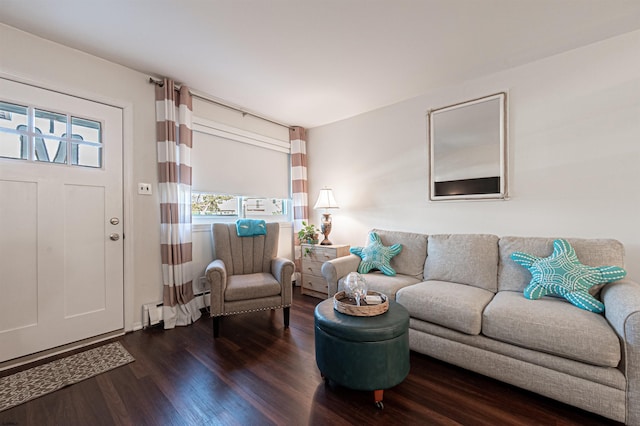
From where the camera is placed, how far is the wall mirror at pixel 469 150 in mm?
2482

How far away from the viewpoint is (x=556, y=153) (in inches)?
88.5

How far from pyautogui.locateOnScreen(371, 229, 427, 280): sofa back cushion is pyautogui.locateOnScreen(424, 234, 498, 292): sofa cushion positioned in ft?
0.22

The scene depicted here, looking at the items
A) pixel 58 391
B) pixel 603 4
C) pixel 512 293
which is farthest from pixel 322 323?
pixel 603 4

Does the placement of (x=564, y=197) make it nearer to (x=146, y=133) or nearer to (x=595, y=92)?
(x=595, y=92)

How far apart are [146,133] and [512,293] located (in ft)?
11.4

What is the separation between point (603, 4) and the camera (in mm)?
1707

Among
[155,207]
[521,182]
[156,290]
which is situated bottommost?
[156,290]

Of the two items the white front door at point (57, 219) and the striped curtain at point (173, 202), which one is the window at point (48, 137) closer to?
the white front door at point (57, 219)

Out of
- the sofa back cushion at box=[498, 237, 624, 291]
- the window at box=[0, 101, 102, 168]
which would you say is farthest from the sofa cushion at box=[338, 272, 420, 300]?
the window at box=[0, 101, 102, 168]

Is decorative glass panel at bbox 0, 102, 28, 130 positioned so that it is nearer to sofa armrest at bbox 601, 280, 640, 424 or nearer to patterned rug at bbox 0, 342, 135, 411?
patterned rug at bbox 0, 342, 135, 411

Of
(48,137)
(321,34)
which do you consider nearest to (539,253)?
(321,34)

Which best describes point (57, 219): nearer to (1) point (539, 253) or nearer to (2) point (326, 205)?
(2) point (326, 205)

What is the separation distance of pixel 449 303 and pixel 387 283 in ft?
1.87

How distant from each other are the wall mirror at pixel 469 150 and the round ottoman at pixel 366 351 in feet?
5.72
